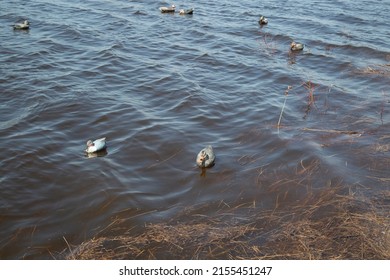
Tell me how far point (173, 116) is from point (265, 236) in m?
4.32

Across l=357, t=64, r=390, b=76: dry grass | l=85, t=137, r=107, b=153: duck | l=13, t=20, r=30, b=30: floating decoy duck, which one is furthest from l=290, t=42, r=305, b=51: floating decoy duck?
l=13, t=20, r=30, b=30: floating decoy duck

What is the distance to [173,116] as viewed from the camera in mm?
9414

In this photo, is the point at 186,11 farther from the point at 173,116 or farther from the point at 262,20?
the point at 173,116

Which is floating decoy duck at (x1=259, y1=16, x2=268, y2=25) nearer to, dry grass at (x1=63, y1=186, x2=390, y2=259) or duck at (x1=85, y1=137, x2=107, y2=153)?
duck at (x1=85, y1=137, x2=107, y2=153)

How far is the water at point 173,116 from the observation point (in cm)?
664

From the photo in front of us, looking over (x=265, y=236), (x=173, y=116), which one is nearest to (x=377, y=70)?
(x=173, y=116)

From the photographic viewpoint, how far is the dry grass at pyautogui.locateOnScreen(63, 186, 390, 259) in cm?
547

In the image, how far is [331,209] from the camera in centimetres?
632

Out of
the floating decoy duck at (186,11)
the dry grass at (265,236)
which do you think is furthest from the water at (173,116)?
the floating decoy duck at (186,11)

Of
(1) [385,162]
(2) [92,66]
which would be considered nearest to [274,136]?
(1) [385,162]

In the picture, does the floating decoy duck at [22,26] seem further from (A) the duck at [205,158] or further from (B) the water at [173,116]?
(A) the duck at [205,158]

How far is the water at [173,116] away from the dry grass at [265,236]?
303 mm

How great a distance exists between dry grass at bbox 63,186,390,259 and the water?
0.99 ft

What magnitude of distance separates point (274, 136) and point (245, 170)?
4.88ft
